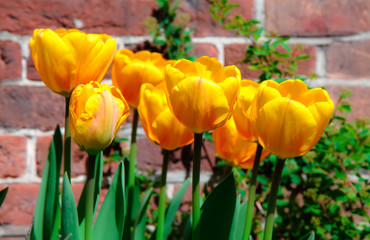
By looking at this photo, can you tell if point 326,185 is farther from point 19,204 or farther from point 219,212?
point 19,204

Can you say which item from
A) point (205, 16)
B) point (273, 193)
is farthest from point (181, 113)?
point (205, 16)

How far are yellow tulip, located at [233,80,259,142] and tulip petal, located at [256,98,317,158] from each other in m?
0.04

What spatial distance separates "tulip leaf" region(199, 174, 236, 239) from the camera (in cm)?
54

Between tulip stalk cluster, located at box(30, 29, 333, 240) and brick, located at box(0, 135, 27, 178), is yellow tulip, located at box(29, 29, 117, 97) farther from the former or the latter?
brick, located at box(0, 135, 27, 178)

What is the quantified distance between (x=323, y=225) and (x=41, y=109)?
25.6 inches

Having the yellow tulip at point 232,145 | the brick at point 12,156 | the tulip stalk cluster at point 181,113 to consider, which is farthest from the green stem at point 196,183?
the brick at point 12,156

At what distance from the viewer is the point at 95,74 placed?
1.73 ft

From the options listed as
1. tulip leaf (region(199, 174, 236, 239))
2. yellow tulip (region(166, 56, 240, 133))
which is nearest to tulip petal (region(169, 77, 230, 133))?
yellow tulip (region(166, 56, 240, 133))

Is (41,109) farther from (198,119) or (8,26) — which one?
(198,119)

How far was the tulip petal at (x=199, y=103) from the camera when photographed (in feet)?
1.47

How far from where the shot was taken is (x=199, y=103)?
45 centimetres

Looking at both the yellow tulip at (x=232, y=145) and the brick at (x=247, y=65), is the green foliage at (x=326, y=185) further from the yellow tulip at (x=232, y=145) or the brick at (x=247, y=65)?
the yellow tulip at (x=232, y=145)

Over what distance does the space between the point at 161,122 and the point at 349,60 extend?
0.62m

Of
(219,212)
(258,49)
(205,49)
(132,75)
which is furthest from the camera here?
(205,49)
